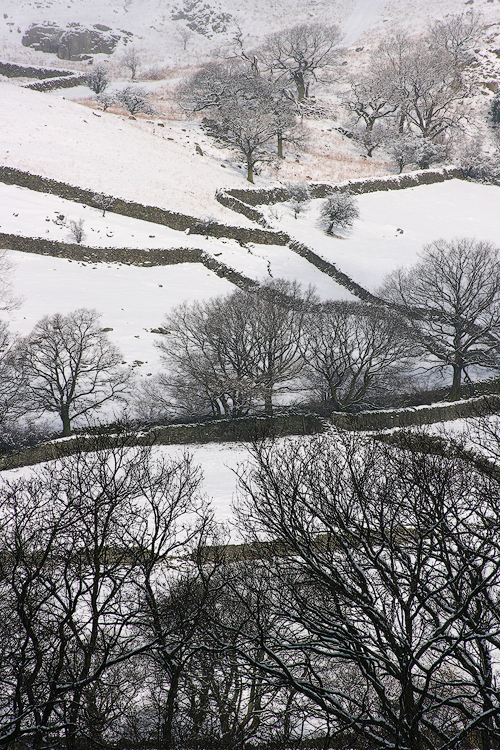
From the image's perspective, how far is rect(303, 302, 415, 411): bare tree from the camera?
2558cm

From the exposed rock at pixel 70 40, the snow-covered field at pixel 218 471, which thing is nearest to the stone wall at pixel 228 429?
the snow-covered field at pixel 218 471

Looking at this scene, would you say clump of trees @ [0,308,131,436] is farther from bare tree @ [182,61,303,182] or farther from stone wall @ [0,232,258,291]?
bare tree @ [182,61,303,182]

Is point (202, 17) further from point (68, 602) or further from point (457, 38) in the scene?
point (68, 602)

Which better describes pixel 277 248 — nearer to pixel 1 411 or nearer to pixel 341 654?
pixel 1 411

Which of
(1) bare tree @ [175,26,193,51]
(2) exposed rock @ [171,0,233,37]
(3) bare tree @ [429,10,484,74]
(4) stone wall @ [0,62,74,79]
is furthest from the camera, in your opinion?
(2) exposed rock @ [171,0,233,37]

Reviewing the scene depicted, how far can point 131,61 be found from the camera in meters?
68.1

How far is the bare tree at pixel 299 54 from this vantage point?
61594 mm

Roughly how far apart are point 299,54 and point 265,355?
5356 cm

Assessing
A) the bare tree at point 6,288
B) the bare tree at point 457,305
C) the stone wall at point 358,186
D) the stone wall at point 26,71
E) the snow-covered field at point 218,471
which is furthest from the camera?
the stone wall at point 26,71

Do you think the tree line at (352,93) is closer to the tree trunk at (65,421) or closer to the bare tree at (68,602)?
the tree trunk at (65,421)

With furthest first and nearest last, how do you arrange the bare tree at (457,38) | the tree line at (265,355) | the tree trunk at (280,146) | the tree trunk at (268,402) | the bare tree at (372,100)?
1. the bare tree at (457,38)
2. the bare tree at (372,100)
3. the tree trunk at (280,146)
4. the tree trunk at (268,402)
5. the tree line at (265,355)

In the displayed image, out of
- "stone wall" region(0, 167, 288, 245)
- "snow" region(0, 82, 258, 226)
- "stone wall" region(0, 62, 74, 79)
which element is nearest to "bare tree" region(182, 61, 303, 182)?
"snow" region(0, 82, 258, 226)

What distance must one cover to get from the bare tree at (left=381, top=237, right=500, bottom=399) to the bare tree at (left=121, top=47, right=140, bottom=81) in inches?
2267

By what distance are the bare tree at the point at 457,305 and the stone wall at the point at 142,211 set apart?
1253 cm
